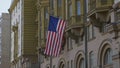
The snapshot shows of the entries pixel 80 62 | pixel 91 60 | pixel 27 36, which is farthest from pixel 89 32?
pixel 27 36

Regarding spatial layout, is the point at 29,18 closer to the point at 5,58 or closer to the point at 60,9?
the point at 60,9

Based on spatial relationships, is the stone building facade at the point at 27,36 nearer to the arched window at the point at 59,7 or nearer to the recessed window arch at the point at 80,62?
the arched window at the point at 59,7

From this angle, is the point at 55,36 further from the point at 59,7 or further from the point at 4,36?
the point at 4,36

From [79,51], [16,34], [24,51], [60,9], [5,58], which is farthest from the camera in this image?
[5,58]

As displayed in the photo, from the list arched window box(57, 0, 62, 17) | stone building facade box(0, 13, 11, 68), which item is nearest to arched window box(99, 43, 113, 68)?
arched window box(57, 0, 62, 17)

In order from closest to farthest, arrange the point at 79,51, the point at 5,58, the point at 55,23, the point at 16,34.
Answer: the point at 55,23, the point at 79,51, the point at 16,34, the point at 5,58

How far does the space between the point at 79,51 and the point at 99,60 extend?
6.44 metres

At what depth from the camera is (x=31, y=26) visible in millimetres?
82938

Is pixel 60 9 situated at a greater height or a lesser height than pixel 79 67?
greater

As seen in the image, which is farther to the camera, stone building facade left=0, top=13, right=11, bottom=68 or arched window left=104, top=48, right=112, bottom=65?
stone building facade left=0, top=13, right=11, bottom=68

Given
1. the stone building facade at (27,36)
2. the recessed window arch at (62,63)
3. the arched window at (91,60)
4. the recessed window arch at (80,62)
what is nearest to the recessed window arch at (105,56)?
the arched window at (91,60)

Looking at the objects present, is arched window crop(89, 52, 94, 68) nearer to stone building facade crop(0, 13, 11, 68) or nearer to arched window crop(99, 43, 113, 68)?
arched window crop(99, 43, 113, 68)

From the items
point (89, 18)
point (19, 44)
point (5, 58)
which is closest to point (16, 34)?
point (19, 44)

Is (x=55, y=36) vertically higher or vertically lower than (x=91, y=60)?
higher
